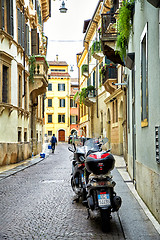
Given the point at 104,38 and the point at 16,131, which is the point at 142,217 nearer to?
the point at 104,38

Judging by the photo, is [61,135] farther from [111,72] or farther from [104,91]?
[111,72]

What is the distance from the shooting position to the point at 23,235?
5.46 m

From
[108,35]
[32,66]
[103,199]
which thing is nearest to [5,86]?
[108,35]

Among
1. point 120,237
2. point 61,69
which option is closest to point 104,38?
point 120,237

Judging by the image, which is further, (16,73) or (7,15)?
(16,73)

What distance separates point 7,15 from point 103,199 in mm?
15032

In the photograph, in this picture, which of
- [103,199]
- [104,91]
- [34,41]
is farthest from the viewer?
[104,91]

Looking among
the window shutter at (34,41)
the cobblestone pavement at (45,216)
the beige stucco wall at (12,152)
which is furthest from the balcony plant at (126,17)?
the window shutter at (34,41)

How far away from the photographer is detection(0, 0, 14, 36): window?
18062 millimetres

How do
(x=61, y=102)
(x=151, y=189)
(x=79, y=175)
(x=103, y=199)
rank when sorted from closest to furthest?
(x=103, y=199) < (x=151, y=189) < (x=79, y=175) < (x=61, y=102)

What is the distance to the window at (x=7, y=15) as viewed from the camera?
18.1 meters

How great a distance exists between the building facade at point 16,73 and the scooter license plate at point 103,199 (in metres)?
12.5

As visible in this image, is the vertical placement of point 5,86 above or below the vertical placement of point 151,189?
above

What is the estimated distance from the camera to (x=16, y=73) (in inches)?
824
